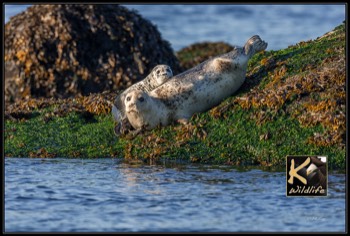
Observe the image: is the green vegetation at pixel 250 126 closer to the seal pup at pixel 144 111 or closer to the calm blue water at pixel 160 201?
the seal pup at pixel 144 111

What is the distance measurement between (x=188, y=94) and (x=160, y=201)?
428cm

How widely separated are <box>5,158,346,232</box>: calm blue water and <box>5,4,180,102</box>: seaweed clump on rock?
24.7 ft

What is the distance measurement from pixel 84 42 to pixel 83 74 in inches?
32.3

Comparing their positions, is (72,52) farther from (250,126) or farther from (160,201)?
(160,201)

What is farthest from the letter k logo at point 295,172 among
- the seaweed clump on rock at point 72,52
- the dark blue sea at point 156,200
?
the seaweed clump on rock at point 72,52

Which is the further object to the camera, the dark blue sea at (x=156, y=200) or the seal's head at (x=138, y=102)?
the seal's head at (x=138, y=102)

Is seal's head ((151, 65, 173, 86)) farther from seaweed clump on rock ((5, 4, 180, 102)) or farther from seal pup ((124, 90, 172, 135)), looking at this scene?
seaweed clump on rock ((5, 4, 180, 102))

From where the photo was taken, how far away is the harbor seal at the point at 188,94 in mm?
15039

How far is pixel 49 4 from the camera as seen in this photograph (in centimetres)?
2170

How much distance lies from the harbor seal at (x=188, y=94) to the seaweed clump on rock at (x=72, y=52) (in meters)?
5.94

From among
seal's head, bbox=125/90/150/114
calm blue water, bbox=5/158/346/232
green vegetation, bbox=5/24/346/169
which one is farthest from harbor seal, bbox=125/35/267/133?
calm blue water, bbox=5/158/346/232

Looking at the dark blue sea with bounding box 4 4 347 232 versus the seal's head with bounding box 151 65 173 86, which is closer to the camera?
the dark blue sea with bounding box 4 4 347 232

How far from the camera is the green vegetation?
1379cm

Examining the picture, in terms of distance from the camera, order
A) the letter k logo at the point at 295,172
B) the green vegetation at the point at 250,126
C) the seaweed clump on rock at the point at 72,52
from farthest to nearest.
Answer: the seaweed clump on rock at the point at 72,52 → the green vegetation at the point at 250,126 → the letter k logo at the point at 295,172
